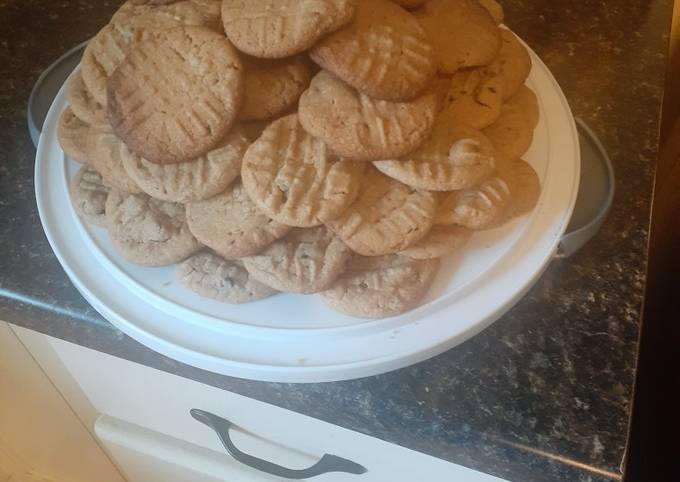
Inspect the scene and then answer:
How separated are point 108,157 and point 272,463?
1.39ft

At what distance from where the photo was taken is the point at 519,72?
0.76 m

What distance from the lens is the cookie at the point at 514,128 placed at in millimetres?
739

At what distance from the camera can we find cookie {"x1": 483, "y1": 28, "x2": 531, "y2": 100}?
2.44ft

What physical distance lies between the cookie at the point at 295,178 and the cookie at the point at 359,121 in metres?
0.02

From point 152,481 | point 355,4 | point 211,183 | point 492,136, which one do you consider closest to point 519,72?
point 492,136

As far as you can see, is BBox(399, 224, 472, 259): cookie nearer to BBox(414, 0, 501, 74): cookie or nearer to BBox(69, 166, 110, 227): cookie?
BBox(414, 0, 501, 74): cookie

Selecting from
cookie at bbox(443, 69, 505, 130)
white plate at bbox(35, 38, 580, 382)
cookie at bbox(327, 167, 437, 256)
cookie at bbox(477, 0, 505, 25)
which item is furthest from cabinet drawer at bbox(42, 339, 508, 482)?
cookie at bbox(477, 0, 505, 25)

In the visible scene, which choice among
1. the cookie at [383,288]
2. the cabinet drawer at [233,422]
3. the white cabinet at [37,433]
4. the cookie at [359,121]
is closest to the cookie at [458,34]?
the cookie at [359,121]

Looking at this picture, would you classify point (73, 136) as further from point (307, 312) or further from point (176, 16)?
point (307, 312)

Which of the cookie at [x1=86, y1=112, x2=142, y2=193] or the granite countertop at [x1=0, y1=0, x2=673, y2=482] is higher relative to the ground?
the cookie at [x1=86, y1=112, x2=142, y2=193]

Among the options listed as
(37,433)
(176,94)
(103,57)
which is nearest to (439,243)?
(176,94)

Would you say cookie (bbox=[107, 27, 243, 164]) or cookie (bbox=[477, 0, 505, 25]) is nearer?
cookie (bbox=[107, 27, 243, 164])

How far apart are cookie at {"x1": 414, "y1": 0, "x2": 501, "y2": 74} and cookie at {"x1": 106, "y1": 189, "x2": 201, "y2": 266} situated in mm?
312

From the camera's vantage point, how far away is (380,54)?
0.62m
